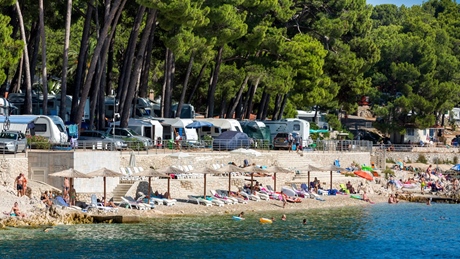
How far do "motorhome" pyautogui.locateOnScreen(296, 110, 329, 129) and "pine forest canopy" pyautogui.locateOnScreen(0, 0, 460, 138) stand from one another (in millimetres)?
1275

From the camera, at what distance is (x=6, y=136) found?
160 ft

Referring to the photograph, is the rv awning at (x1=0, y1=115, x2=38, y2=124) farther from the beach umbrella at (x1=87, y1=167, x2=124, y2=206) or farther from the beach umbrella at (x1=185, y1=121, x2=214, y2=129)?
the beach umbrella at (x1=185, y1=121, x2=214, y2=129)

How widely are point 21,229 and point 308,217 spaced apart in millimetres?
16110

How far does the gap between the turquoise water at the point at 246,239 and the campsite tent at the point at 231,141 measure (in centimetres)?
1243

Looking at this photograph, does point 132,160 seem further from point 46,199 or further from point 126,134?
point 46,199

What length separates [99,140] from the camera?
2186 inches

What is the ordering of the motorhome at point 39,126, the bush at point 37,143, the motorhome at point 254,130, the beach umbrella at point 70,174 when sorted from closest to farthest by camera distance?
the beach umbrella at point 70,174
the bush at point 37,143
the motorhome at point 39,126
the motorhome at point 254,130

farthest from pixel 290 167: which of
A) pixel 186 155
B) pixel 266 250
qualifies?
pixel 266 250

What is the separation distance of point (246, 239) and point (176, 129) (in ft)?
77.3

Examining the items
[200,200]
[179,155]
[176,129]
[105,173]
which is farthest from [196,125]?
[105,173]

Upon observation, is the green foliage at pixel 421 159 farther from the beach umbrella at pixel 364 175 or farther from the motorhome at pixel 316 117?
the beach umbrella at pixel 364 175

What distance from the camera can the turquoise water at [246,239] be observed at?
38.0 m

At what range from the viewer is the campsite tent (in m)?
63.3

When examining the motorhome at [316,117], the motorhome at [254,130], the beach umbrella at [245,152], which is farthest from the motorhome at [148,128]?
the motorhome at [316,117]
